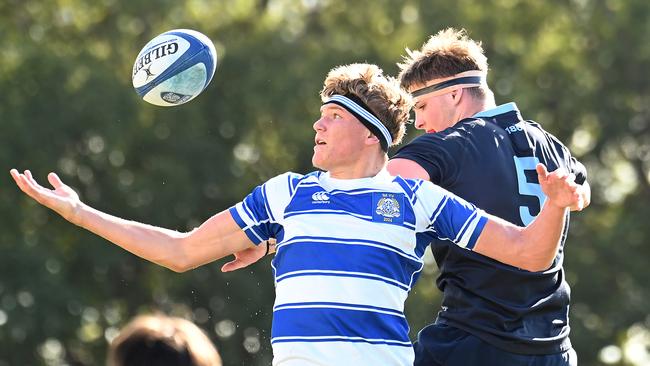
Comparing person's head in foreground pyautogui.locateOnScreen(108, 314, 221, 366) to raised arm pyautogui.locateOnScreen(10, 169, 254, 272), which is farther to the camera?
raised arm pyautogui.locateOnScreen(10, 169, 254, 272)

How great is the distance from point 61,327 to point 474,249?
2125 cm

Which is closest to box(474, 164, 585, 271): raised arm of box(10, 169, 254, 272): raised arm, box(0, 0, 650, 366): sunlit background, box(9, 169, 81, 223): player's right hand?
box(10, 169, 254, 272): raised arm

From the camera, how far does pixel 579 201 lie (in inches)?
224

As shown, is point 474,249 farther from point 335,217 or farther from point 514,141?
point 514,141

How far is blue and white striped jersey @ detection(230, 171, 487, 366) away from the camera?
5762 millimetres

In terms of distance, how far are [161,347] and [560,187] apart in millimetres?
1970

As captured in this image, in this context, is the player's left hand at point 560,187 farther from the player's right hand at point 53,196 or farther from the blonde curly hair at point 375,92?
the player's right hand at point 53,196

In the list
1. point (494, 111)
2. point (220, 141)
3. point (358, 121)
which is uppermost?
point (358, 121)

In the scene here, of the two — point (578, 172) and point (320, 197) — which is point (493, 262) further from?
point (320, 197)

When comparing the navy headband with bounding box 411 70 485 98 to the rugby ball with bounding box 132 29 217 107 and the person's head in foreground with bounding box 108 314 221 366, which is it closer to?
the rugby ball with bounding box 132 29 217 107

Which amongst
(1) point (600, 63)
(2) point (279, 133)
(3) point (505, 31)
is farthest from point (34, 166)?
(1) point (600, 63)

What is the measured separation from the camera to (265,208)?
6082 millimetres

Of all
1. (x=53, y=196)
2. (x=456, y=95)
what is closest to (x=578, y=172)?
(x=456, y=95)

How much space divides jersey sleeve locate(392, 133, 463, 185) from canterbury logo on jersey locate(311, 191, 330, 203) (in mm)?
593
